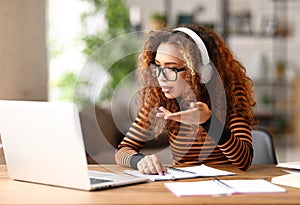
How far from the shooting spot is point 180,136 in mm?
2256

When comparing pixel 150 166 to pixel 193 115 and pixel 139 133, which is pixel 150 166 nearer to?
pixel 193 115

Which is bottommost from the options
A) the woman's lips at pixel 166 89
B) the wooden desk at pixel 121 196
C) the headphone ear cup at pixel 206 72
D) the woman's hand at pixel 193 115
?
the wooden desk at pixel 121 196

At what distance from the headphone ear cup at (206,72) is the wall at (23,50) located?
2.86 ft

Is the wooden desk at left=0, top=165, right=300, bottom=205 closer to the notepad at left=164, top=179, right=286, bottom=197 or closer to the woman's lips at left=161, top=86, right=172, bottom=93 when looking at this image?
the notepad at left=164, top=179, right=286, bottom=197

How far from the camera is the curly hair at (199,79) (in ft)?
6.97

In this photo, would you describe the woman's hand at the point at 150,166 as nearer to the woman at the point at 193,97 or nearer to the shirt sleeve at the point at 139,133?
the woman at the point at 193,97

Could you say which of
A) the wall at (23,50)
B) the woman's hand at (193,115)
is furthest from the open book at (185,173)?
the wall at (23,50)

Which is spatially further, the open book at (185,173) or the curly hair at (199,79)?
the curly hair at (199,79)

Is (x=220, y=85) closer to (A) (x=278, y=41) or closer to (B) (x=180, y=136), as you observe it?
(B) (x=180, y=136)

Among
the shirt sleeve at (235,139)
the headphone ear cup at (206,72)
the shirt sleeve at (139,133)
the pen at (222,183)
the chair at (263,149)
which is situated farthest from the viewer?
the chair at (263,149)

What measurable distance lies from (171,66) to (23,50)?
853 millimetres

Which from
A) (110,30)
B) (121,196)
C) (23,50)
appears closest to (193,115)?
(121,196)

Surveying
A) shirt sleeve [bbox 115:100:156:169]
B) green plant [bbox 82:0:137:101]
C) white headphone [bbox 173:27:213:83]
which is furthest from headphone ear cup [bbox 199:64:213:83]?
green plant [bbox 82:0:137:101]

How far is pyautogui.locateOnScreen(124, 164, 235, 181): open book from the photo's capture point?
1.76 m
